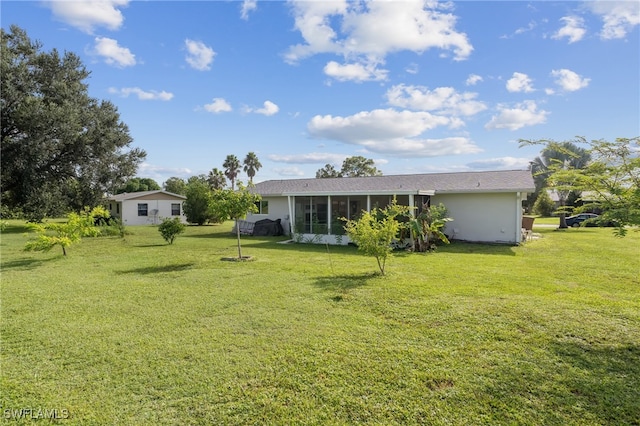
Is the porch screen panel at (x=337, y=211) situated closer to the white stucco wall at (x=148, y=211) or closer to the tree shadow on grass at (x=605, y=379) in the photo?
the tree shadow on grass at (x=605, y=379)

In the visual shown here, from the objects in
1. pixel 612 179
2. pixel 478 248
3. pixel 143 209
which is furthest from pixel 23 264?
pixel 143 209

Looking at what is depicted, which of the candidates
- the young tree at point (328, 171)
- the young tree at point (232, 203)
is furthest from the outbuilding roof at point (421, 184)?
the young tree at point (328, 171)

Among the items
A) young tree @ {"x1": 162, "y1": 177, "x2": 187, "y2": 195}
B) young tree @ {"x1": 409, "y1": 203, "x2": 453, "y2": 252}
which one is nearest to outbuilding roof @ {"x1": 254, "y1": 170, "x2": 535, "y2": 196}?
young tree @ {"x1": 409, "y1": 203, "x2": 453, "y2": 252}

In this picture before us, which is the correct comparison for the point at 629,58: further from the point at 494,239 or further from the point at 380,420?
the point at 380,420

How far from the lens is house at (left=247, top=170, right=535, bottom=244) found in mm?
15219

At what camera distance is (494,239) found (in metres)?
15.7

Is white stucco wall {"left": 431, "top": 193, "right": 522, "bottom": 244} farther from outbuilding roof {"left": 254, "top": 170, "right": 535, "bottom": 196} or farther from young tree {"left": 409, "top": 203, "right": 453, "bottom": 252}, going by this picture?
young tree {"left": 409, "top": 203, "right": 453, "bottom": 252}

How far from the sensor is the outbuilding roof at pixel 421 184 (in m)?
15.2

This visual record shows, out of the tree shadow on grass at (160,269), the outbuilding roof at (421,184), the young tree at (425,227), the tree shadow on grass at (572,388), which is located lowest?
the tree shadow on grass at (572,388)

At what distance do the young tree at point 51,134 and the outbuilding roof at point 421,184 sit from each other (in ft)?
35.4

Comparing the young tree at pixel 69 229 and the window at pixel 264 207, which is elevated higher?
the window at pixel 264 207

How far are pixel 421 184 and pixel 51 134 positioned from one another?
20.1 m

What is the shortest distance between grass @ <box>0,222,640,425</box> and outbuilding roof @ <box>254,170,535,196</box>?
692 cm

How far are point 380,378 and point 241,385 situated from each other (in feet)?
4.81
